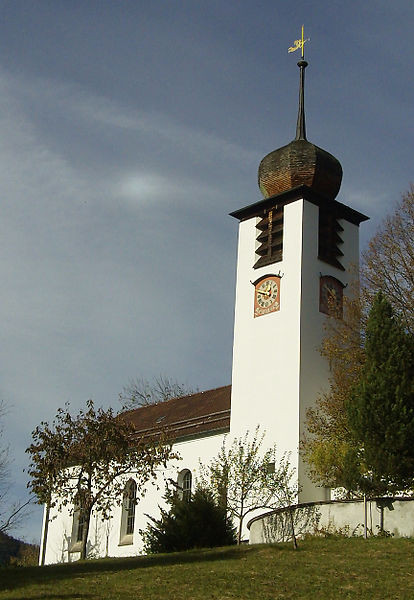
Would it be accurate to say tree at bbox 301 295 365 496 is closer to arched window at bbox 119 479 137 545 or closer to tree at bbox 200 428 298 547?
tree at bbox 200 428 298 547

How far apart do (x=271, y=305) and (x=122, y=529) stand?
11.1 meters

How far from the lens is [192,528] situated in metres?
25.1

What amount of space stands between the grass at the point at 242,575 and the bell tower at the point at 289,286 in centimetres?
703

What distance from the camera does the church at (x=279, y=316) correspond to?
99.2ft

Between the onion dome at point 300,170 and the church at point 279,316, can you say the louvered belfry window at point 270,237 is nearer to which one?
the church at point 279,316

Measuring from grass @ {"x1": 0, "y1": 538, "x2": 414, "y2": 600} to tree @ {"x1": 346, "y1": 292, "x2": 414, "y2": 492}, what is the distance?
2.20m

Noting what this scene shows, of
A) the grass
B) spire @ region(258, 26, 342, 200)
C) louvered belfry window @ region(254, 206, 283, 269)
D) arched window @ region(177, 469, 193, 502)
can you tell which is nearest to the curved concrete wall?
the grass

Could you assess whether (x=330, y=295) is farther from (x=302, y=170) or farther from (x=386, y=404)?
(x=386, y=404)

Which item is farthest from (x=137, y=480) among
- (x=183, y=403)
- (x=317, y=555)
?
(x=317, y=555)

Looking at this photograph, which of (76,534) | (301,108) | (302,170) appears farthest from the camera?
(76,534)

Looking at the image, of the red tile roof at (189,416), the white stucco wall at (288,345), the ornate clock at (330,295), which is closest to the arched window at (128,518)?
the red tile roof at (189,416)

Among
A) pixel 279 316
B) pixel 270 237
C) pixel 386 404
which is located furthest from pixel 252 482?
pixel 270 237

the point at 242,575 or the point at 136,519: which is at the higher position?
the point at 136,519

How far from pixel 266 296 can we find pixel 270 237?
2290mm
